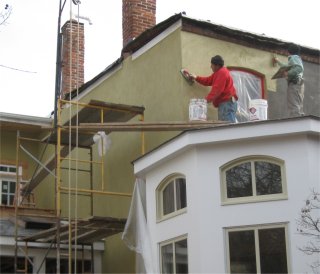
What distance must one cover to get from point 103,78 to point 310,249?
28.8 ft

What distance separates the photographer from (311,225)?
1161 centimetres

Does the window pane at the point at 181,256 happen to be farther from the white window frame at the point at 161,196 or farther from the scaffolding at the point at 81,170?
the scaffolding at the point at 81,170

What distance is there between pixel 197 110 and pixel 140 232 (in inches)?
107

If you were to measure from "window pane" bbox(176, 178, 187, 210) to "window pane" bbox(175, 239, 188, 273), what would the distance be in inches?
27.0

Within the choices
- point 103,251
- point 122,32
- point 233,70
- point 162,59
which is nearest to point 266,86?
point 233,70

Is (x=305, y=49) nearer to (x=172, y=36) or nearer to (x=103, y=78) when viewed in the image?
(x=172, y=36)

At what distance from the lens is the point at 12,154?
2123 cm

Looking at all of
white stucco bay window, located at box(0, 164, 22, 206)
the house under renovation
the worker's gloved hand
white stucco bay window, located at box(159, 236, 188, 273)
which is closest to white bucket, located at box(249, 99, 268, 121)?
the house under renovation

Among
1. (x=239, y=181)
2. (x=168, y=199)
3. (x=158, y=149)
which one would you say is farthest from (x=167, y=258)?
(x=239, y=181)

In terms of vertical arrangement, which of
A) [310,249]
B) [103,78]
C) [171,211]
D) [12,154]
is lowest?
[310,249]

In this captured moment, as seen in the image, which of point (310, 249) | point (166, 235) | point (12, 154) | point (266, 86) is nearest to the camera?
point (310, 249)

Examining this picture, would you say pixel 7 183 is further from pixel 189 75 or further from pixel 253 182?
pixel 253 182

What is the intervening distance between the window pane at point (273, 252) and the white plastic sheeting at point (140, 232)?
8.22ft

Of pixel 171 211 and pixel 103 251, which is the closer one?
pixel 171 211
